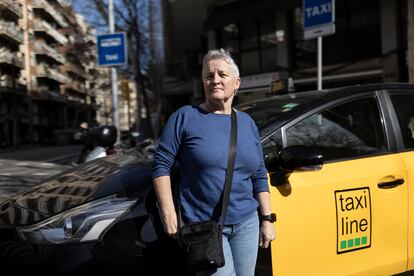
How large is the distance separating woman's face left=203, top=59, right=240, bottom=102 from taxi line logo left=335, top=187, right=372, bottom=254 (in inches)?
39.1

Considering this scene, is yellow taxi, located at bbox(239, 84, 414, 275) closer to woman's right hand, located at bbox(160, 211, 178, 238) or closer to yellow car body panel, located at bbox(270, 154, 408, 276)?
yellow car body panel, located at bbox(270, 154, 408, 276)

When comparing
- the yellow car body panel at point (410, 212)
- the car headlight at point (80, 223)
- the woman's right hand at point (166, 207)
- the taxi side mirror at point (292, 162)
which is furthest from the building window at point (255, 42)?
the woman's right hand at point (166, 207)

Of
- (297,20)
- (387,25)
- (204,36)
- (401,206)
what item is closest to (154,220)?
(401,206)

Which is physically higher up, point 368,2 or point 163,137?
point 368,2

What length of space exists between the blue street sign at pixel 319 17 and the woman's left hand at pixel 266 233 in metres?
4.97

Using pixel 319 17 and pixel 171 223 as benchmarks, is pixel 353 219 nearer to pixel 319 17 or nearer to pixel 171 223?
pixel 171 223

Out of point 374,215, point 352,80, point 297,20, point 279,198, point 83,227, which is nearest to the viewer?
point 83,227

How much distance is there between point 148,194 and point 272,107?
1240 millimetres

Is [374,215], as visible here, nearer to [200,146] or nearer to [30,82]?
[200,146]

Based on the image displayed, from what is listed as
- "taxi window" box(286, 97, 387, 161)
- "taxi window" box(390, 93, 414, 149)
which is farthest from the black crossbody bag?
"taxi window" box(390, 93, 414, 149)

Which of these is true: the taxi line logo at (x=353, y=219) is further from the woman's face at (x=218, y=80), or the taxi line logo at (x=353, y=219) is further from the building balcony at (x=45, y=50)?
the building balcony at (x=45, y=50)

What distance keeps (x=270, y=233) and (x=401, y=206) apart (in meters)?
1.12

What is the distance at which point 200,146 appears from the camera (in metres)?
2.09

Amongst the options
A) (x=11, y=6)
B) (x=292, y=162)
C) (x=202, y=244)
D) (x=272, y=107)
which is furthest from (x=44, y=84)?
(x=202, y=244)
